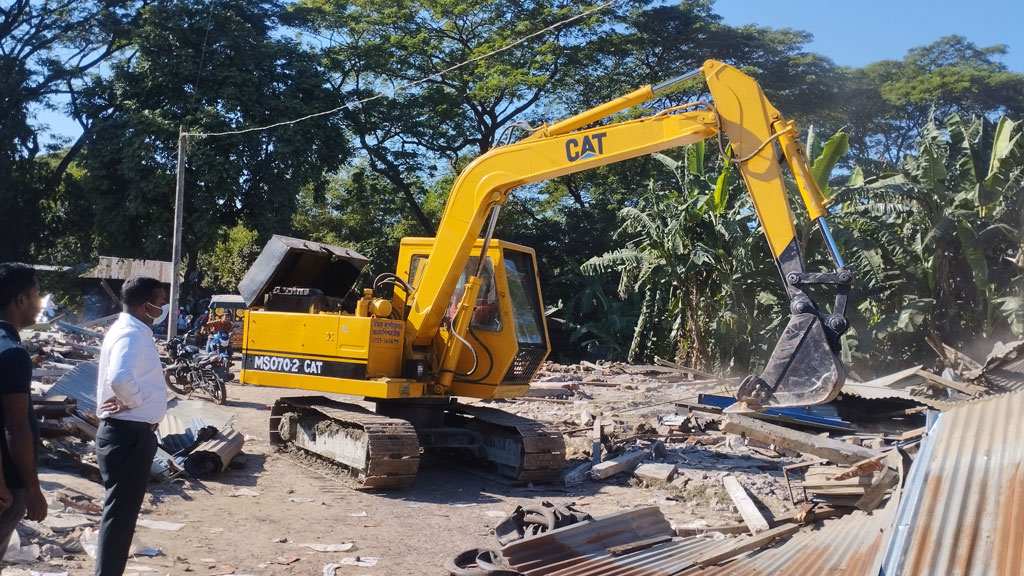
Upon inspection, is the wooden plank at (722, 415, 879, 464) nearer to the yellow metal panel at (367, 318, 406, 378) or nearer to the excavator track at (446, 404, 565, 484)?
the excavator track at (446, 404, 565, 484)

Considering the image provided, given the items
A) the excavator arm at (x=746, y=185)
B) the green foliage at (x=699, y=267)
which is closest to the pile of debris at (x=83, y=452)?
the excavator arm at (x=746, y=185)

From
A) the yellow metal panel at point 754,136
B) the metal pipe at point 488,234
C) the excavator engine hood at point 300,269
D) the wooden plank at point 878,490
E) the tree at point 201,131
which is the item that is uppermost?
the tree at point 201,131

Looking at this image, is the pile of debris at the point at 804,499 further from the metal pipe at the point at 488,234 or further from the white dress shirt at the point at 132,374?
the metal pipe at the point at 488,234

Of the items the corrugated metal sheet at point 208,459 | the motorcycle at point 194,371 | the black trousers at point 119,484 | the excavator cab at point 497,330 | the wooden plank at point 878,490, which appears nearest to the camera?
the black trousers at point 119,484

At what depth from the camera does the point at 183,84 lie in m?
25.9

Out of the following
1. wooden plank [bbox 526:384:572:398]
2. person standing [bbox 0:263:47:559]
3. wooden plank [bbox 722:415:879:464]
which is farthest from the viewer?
wooden plank [bbox 526:384:572:398]

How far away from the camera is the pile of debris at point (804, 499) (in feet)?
13.5

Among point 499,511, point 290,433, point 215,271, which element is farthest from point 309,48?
point 499,511

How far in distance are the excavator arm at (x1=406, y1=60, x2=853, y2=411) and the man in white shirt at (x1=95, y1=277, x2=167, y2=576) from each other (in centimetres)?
401

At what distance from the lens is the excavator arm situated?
20.0 ft

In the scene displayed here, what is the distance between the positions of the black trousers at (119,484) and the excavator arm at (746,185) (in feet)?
13.3

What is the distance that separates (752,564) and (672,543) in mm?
863

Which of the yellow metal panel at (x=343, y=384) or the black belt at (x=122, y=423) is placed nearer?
the black belt at (x=122, y=423)

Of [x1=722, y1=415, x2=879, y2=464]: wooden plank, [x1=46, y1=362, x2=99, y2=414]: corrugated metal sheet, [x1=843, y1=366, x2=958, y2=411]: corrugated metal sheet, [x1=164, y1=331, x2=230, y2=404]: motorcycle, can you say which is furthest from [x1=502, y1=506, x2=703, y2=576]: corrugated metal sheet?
[x1=164, y1=331, x2=230, y2=404]: motorcycle
